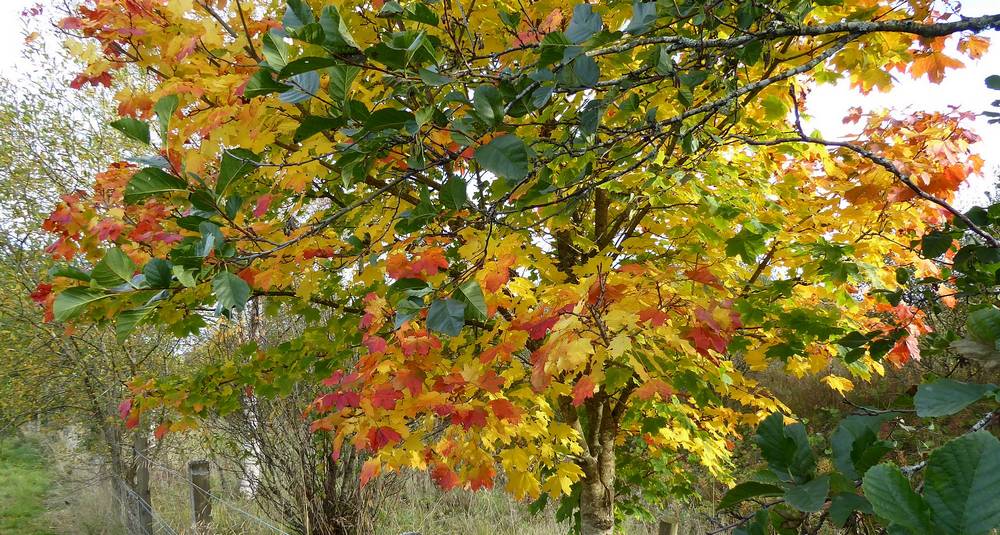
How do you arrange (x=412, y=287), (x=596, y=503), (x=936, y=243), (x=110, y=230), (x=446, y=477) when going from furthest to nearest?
1. (x=596, y=503)
2. (x=446, y=477)
3. (x=110, y=230)
4. (x=936, y=243)
5. (x=412, y=287)

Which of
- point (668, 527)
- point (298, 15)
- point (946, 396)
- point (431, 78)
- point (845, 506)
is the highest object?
point (298, 15)

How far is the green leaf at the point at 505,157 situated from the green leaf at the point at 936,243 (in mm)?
1234

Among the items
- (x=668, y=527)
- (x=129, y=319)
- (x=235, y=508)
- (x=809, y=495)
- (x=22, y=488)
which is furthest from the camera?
(x=22, y=488)

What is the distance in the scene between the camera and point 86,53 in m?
2.05

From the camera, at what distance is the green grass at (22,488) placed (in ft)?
30.4

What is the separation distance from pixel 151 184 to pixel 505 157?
65cm

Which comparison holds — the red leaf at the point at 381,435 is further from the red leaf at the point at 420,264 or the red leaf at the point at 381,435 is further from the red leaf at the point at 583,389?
the red leaf at the point at 583,389

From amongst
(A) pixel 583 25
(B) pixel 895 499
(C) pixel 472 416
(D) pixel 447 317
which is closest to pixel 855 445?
(B) pixel 895 499

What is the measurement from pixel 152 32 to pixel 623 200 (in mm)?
1861

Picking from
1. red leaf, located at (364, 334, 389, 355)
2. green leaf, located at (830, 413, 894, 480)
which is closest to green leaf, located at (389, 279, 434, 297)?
green leaf, located at (830, 413, 894, 480)

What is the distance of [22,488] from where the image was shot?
40.3 feet

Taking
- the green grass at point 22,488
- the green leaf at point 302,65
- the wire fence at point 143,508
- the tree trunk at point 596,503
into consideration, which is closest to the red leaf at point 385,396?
the green leaf at point 302,65

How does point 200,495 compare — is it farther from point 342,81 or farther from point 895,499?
point 895,499

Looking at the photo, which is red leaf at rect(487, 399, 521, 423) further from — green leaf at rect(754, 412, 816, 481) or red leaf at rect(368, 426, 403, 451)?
green leaf at rect(754, 412, 816, 481)
